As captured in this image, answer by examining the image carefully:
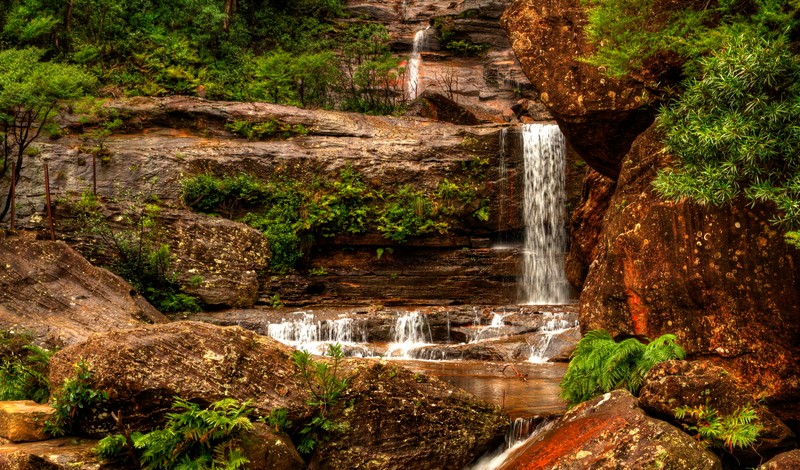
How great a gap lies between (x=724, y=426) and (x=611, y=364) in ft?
4.63

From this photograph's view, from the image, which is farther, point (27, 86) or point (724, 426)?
point (27, 86)

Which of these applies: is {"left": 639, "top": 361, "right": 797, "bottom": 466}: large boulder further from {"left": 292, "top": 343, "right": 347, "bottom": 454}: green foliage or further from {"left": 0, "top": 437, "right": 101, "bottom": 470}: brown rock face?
{"left": 0, "top": 437, "right": 101, "bottom": 470}: brown rock face

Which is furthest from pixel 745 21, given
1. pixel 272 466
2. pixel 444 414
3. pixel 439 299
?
pixel 439 299

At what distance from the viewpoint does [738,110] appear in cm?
671

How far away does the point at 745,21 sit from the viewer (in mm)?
7293

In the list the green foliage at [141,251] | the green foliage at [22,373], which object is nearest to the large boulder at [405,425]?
the green foliage at [22,373]

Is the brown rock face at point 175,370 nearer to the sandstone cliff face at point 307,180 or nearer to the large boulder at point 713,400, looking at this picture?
the large boulder at point 713,400

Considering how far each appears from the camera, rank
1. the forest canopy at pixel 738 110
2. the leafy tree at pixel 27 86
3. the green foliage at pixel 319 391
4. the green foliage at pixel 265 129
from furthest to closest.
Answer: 1. the green foliage at pixel 265 129
2. the leafy tree at pixel 27 86
3. the forest canopy at pixel 738 110
4. the green foliage at pixel 319 391

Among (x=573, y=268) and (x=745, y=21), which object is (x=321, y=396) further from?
(x=573, y=268)

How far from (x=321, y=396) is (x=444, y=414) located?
4.23 ft

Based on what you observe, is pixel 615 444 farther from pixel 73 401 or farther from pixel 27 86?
pixel 27 86

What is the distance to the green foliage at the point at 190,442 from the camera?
5543 mm

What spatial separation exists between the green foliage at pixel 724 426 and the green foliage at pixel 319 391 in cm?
313

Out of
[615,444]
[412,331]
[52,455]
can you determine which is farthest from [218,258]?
[615,444]
